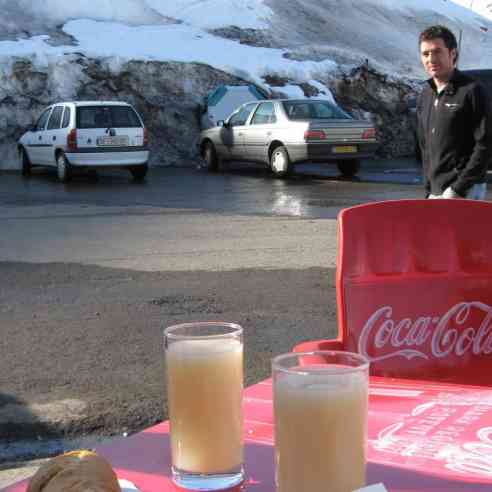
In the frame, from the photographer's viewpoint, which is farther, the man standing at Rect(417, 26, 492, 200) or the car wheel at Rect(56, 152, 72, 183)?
the car wheel at Rect(56, 152, 72, 183)

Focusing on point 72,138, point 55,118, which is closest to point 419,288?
point 72,138

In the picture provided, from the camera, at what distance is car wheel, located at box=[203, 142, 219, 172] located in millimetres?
21703

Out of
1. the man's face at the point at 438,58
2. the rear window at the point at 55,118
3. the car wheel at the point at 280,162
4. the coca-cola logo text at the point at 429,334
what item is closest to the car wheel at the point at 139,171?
the rear window at the point at 55,118

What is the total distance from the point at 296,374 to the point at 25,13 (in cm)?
3155

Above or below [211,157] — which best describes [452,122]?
above

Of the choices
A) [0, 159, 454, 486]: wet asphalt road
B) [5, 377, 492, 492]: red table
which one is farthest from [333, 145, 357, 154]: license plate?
[5, 377, 492, 492]: red table

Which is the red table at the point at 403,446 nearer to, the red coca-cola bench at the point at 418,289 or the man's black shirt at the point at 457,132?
the red coca-cola bench at the point at 418,289

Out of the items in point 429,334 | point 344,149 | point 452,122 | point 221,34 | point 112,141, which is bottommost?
point 344,149

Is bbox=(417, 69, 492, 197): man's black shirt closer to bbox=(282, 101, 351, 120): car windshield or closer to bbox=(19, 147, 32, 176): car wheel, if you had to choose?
bbox=(282, 101, 351, 120): car windshield

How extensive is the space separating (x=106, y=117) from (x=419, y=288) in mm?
15674

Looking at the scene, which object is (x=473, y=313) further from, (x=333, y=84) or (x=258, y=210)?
(x=333, y=84)

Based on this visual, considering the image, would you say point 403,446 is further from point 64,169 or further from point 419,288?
point 64,169

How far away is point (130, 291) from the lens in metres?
7.00

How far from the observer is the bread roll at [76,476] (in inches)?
53.9
